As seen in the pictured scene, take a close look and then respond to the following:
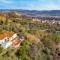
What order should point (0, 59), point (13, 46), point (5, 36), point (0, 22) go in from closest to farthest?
point (0, 59) → point (13, 46) → point (5, 36) → point (0, 22)

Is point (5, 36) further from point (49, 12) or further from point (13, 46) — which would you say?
point (49, 12)

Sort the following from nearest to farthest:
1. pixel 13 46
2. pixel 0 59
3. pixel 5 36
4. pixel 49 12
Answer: pixel 0 59
pixel 13 46
pixel 5 36
pixel 49 12

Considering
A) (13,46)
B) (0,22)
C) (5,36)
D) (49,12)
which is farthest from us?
(49,12)

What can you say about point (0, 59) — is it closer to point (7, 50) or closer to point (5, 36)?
point (7, 50)

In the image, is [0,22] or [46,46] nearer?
[46,46]

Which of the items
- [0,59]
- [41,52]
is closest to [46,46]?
[41,52]

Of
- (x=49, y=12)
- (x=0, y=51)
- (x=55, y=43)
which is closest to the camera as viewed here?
(x=0, y=51)

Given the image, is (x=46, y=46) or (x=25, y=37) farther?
(x=25, y=37)

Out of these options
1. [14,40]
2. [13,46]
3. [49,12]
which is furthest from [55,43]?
[49,12]
